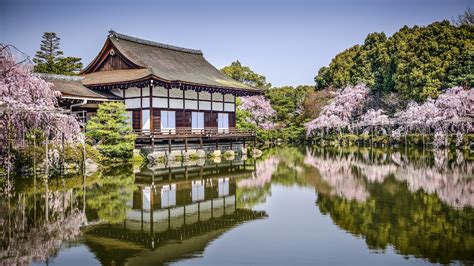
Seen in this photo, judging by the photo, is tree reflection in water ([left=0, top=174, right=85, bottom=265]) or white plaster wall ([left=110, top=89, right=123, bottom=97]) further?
white plaster wall ([left=110, top=89, right=123, bottom=97])

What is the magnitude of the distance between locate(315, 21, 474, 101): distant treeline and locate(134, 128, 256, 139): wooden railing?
21443mm

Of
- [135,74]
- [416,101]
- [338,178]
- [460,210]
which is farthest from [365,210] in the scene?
[416,101]

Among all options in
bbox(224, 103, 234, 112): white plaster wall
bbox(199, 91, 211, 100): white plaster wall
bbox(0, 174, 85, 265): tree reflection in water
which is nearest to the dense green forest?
bbox(224, 103, 234, 112): white plaster wall

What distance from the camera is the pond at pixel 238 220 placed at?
809cm

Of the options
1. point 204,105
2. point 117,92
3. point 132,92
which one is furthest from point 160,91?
point 204,105

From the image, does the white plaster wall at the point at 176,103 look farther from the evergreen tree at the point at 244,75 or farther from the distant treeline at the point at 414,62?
the evergreen tree at the point at 244,75

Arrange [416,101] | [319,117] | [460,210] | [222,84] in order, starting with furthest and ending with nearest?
[319,117] < [416,101] < [222,84] < [460,210]

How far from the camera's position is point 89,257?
7.93 m

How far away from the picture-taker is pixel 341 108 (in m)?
50.4

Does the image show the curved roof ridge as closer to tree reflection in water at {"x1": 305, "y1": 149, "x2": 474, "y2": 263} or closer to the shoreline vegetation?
the shoreline vegetation

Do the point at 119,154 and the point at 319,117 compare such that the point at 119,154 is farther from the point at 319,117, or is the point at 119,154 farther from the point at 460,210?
the point at 319,117

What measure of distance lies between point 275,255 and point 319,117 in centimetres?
4361

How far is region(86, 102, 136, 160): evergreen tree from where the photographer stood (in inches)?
951

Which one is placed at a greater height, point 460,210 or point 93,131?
point 93,131
